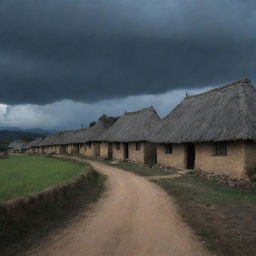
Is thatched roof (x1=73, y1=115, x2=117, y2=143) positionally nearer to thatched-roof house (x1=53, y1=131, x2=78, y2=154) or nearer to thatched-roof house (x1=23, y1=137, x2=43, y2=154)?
thatched-roof house (x1=53, y1=131, x2=78, y2=154)

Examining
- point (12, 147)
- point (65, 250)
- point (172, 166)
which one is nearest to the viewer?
point (65, 250)

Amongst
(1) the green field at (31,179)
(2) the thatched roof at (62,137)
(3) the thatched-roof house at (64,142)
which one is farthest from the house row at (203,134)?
(2) the thatched roof at (62,137)

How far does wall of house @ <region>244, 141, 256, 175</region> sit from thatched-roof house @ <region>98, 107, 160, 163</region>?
32.6 feet

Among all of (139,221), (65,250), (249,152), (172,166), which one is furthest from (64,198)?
(172,166)

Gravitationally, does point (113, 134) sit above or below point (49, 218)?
above

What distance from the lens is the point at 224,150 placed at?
16.2 metres

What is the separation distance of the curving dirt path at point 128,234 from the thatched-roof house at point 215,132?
5.83 m

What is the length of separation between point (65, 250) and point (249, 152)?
1132cm

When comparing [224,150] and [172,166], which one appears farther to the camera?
[172,166]

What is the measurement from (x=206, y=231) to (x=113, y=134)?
985 inches

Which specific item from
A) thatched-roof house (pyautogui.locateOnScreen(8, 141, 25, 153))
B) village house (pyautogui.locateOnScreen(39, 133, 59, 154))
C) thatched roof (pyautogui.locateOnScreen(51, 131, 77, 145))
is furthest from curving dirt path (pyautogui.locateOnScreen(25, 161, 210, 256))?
thatched-roof house (pyautogui.locateOnScreen(8, 141, 25, 153))

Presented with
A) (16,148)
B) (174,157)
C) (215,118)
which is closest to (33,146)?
(16,148)

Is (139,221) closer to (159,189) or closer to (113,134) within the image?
(159,189)

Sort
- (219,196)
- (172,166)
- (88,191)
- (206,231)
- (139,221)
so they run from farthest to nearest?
(172,166), (88,191), (219,196), (139,221), (206,231)
